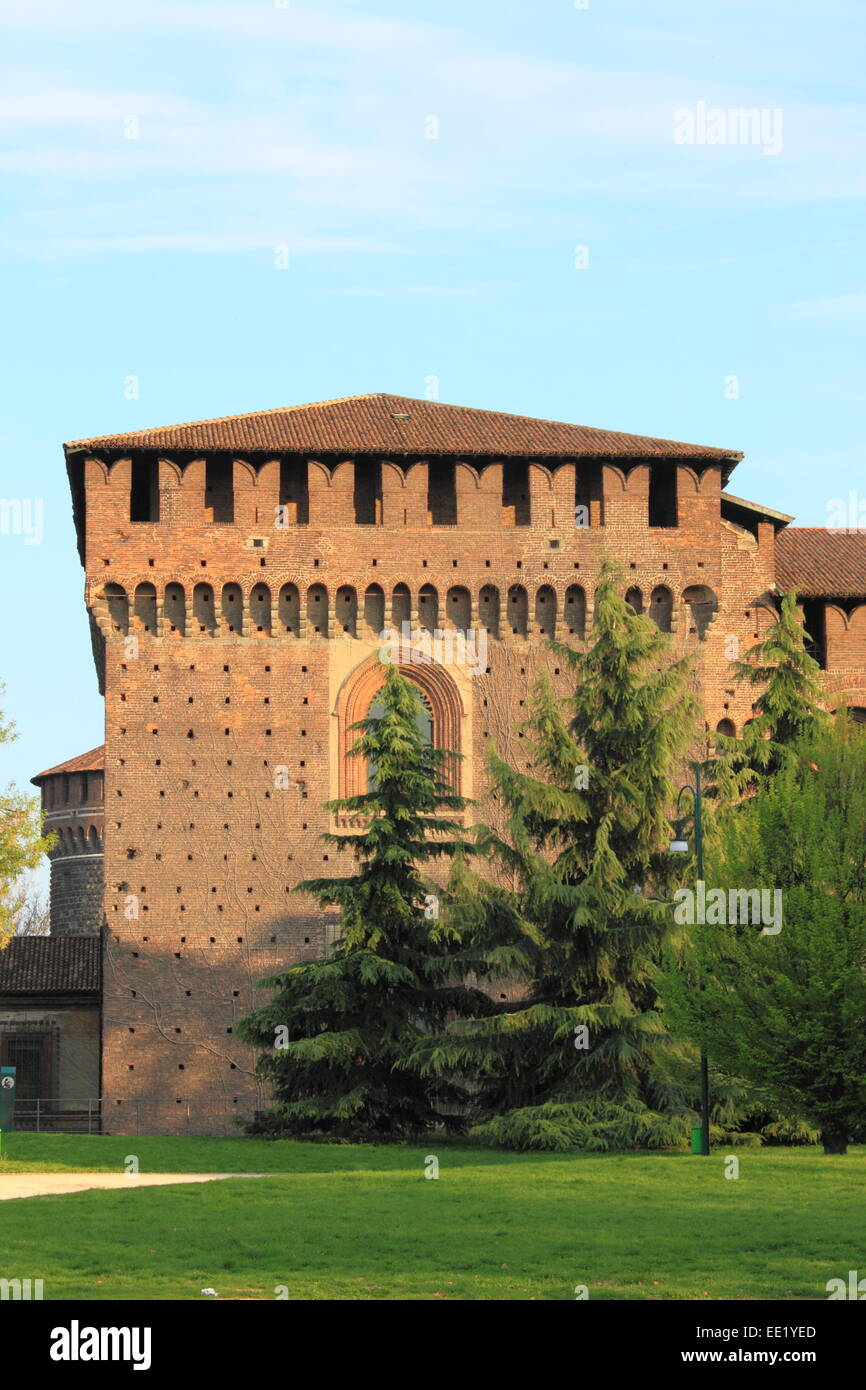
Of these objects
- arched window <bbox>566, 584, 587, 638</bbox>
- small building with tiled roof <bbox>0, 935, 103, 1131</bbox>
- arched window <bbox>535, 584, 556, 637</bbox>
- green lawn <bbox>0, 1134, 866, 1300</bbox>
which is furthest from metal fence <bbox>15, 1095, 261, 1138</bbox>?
green lawn <bbox>0, 1134, 866, 1300</bbox>

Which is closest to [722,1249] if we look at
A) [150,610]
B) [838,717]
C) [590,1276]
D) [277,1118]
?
[590,1276]

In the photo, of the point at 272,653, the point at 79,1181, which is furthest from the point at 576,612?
the point at 79,1181

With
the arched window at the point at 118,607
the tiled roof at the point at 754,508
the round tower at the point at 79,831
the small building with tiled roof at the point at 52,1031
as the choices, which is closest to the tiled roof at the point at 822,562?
the tiled roof at the point at 754,508

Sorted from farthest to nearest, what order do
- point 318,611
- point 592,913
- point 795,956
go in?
point 318,611 < point 592,913 < point 795,956

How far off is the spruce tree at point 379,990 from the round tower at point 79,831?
90.6 feet

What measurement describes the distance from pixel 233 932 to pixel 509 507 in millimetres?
9349

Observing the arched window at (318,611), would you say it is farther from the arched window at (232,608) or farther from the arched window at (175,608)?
the arched window at (175,608)

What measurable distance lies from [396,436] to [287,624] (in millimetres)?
4003

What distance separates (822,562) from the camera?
1501 inches

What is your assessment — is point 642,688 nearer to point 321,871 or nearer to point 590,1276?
point 321,871

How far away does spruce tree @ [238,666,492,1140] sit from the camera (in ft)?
88.5

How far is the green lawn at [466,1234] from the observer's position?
1278 cm

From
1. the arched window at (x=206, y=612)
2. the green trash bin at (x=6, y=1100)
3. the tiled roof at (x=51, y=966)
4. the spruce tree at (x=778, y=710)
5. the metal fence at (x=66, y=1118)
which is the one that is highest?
the arched window at (x=206, y=612)

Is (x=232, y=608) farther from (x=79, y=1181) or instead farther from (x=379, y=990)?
(x=79, y=1181)
